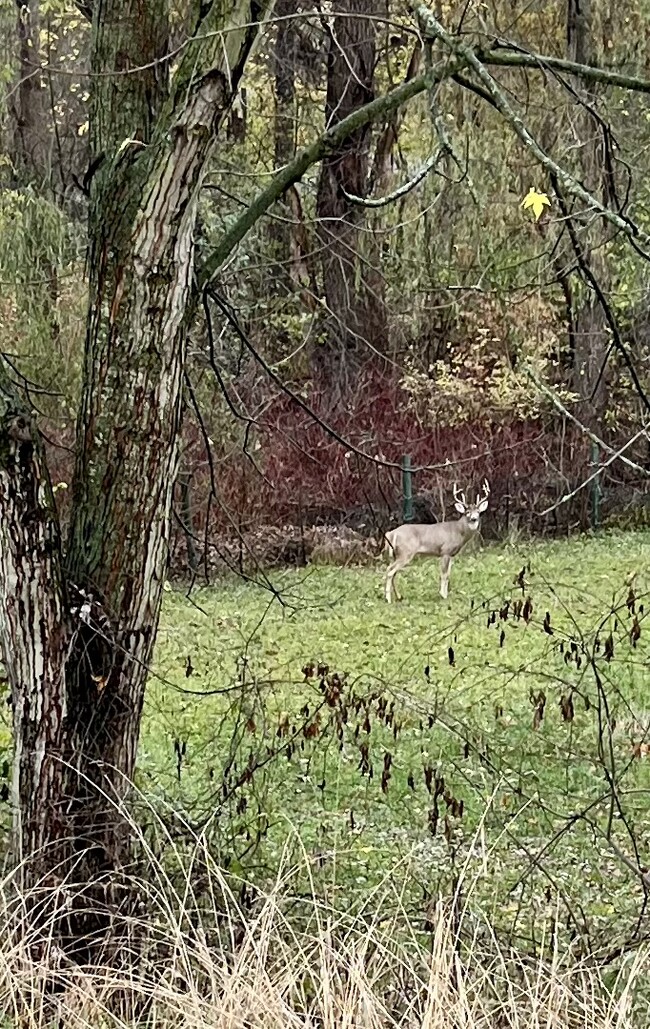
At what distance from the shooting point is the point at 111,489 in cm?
439

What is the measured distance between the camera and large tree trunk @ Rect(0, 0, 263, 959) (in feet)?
13.9

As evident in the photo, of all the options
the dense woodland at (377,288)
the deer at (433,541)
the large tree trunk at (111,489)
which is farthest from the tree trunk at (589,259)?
the large tree trunk at (111,489)

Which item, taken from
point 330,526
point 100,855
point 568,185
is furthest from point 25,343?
point 568,185

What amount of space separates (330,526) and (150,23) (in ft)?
44.5

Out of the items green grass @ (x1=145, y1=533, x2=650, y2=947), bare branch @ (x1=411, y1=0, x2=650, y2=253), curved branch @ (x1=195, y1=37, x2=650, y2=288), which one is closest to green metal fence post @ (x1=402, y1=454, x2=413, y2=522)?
green grass @ (x1=145, y1=533, x2=650, y2=947)

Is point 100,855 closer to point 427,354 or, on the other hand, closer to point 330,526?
point 330,526

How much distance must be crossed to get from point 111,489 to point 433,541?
10.6 metres

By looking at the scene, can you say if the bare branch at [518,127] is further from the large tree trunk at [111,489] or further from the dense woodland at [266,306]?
the large tree trunk at [111,489]

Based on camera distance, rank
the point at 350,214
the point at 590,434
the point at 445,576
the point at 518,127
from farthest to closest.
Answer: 1. the point at 350,214
2. the point at 445,576
3. the point at 590,434
4. the point at 518,127

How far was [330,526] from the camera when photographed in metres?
17.9

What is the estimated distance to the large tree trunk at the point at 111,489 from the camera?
4.23 m

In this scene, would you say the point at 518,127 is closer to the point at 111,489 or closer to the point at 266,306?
the point at 111,489

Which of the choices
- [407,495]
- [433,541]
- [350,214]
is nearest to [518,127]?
[433,541]

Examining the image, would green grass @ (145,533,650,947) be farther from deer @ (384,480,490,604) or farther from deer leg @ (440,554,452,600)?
deer @ (384,480,490,604)
